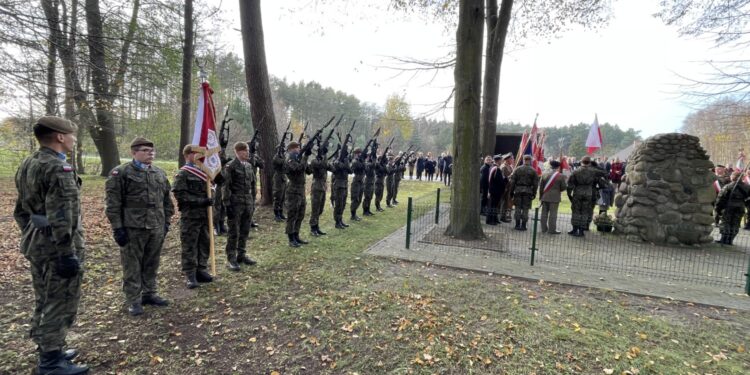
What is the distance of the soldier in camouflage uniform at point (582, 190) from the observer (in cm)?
977

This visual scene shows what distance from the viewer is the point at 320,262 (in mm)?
6641

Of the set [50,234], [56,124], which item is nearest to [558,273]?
[50,234]

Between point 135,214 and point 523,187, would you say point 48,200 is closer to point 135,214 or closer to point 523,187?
point 135,214

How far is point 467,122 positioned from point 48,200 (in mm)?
7426

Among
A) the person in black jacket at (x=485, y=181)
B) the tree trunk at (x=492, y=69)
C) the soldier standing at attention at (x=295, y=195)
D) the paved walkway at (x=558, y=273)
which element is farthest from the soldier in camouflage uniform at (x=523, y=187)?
the soldier standing at attention at (x=295, y=195)

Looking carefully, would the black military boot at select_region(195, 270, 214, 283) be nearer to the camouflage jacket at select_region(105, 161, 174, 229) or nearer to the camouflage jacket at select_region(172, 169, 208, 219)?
the camouflage jacket at select_region(172, 169, 208, 219)

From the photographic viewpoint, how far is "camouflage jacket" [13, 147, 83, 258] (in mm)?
3090

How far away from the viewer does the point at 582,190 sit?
995cm

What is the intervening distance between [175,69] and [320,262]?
964 centimetres

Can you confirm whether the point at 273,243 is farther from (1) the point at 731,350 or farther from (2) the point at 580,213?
(2) the point at 580,213

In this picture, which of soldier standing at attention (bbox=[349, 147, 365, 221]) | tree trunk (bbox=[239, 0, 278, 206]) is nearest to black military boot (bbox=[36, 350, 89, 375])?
soldier standing at attention (bbox=[349, 147, 365, 221])

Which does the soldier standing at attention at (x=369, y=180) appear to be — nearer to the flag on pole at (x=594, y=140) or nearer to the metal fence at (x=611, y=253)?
the metal fence at (x=611, y=253)

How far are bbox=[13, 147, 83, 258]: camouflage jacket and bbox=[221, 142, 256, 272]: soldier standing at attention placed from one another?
2.75m

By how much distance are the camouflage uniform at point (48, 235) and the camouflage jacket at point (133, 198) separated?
906 mm
